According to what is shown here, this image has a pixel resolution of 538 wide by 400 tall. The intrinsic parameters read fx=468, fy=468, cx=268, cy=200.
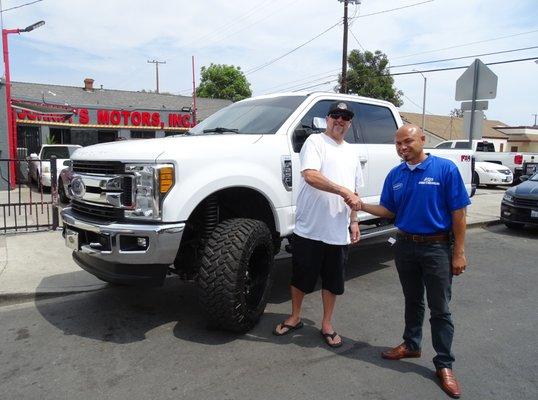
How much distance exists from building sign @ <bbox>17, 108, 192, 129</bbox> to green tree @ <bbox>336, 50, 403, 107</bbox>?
35.9ft

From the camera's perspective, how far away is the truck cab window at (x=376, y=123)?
18.4 feet

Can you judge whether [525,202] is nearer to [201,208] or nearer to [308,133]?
[308,133]

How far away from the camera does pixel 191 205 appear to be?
11.6ft

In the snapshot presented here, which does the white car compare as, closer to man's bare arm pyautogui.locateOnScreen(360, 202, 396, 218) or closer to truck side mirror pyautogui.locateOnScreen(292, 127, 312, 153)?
truck side mirror pyautogui.locateOnScreen(292, 127, 312, 153)

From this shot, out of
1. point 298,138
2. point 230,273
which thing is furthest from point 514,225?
point 230,273

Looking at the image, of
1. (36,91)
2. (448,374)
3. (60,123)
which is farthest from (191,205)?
(36,91)

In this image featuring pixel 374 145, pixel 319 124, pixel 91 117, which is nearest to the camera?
pixel 319 124

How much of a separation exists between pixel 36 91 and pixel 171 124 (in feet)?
25.5

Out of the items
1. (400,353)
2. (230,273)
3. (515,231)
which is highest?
(230,273)

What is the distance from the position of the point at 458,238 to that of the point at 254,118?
7.91ft

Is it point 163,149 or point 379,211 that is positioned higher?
point 163,149

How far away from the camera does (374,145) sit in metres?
5.59

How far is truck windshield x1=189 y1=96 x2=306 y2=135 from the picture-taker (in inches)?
181

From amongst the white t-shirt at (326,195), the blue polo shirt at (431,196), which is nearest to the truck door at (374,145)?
the white t-shirt at (326,195)
